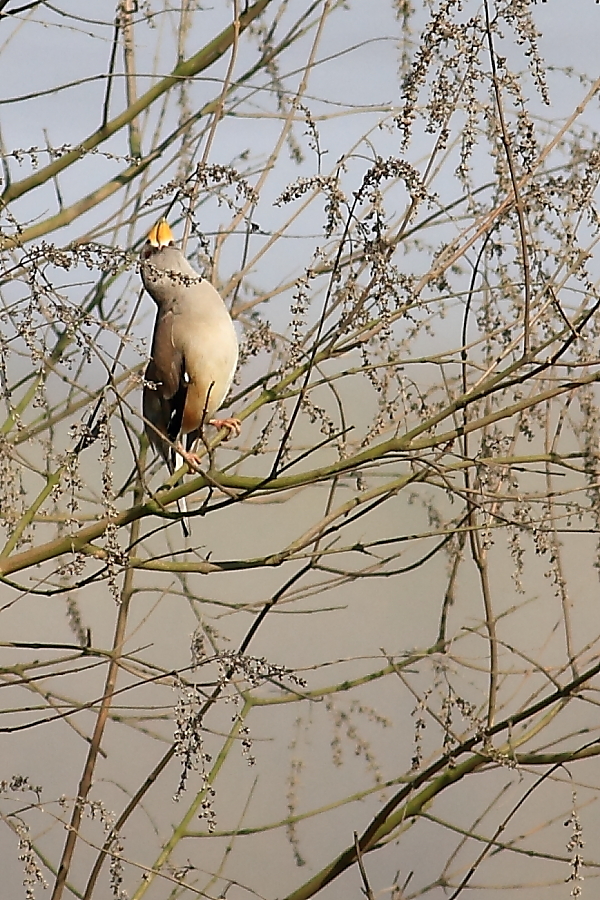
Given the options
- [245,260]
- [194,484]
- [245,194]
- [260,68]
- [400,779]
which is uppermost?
[260,68]

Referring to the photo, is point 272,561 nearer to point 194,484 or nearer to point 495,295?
point 194,484

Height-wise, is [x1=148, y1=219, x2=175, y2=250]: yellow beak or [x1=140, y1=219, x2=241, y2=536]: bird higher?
[x1=148, y1=219, x2=175, y2=250]: yellow beak

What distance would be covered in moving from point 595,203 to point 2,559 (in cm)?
99

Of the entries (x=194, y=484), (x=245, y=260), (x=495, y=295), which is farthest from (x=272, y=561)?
(x=495, y=295)

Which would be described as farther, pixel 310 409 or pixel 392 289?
pixel 310 409

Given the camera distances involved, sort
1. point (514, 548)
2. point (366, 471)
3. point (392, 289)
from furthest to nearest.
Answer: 1. point (366, 471)
2. point (514, 548)
3. point (392, 289)

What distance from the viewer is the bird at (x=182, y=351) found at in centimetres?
197

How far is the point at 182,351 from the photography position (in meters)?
2.12

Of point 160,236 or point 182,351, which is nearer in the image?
point 160,236

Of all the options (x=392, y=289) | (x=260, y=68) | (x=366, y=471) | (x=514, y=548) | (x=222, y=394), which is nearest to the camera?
(x=392, y=289)

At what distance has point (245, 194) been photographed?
143 cm

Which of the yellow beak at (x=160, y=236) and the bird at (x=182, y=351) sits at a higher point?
the yellow beak at (x=160, y=236)

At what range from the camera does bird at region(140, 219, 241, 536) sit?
1.97m

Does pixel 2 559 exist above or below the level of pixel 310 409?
below
